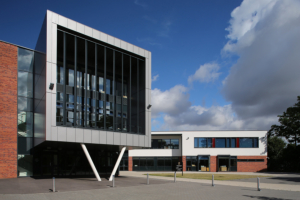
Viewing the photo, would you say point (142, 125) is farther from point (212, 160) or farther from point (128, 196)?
point (212, 160)

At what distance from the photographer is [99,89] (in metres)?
25.8

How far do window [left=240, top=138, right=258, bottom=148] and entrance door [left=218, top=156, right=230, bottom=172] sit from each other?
314 centimetres

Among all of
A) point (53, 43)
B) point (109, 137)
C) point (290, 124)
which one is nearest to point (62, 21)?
point (53, 43)

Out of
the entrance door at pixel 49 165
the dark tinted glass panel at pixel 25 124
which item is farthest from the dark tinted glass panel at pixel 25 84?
the entrance door at pixel 49 165

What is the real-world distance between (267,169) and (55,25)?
37.1 meters

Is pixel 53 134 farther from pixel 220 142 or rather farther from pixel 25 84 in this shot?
pixel 220 142

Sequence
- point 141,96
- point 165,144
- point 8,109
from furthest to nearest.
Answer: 1. point 165,144
2. point 141,96
3. point 8,109

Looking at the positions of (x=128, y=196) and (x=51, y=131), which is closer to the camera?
(x=128, y=196)

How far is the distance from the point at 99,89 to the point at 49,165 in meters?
8.26

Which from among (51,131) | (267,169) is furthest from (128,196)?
(267,169)

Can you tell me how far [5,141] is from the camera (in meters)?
22.5

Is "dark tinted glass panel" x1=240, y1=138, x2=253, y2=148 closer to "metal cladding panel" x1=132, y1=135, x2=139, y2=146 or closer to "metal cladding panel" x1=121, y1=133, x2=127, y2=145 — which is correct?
"metal cladding panel" x1=132, y1=135, x2=139, y2=146

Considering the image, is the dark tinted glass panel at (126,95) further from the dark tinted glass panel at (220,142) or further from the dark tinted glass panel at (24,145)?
the dark tinted glass panel at (220,142)

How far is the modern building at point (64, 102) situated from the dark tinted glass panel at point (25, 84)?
3.2 inches
